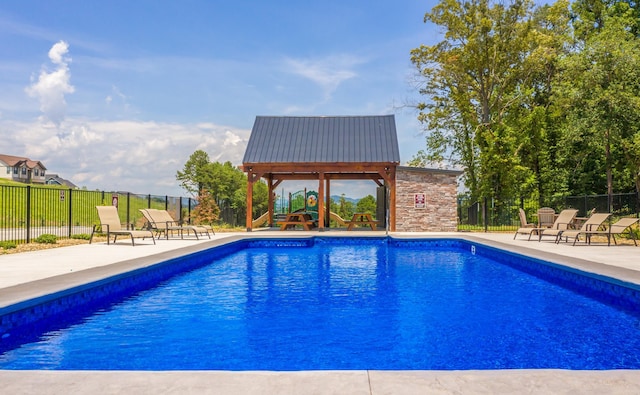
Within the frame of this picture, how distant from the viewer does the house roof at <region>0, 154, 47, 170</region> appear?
2879 inches

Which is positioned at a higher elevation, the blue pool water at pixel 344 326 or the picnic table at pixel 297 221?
the picnic table at pixel 297 221

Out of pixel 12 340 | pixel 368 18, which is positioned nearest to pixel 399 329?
pixel 12 340

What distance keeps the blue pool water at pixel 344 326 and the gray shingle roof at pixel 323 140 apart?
9.93 metres

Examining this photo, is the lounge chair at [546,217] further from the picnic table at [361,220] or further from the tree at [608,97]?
the picnic table at [361,220]

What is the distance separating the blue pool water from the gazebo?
9576 mm

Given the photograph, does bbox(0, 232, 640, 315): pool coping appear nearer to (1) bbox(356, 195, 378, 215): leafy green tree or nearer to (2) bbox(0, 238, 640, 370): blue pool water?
(2) bbox(0, 238, 640, 370): blue pool water

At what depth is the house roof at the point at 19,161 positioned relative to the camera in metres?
73.1

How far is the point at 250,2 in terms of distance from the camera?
16719 millimetres

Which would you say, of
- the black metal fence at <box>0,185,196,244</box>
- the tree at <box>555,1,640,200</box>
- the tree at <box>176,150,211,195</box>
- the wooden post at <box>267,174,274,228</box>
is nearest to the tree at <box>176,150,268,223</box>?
the tree at <box>176,150,211,195</box>

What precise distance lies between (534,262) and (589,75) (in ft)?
41.5

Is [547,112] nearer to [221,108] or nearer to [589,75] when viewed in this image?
[589,75]

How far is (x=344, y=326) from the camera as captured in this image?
495 cm

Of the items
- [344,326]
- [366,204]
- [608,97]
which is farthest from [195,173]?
[344,326]

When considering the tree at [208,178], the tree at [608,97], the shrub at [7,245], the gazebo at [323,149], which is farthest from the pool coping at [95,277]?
the tree at [208,178]
